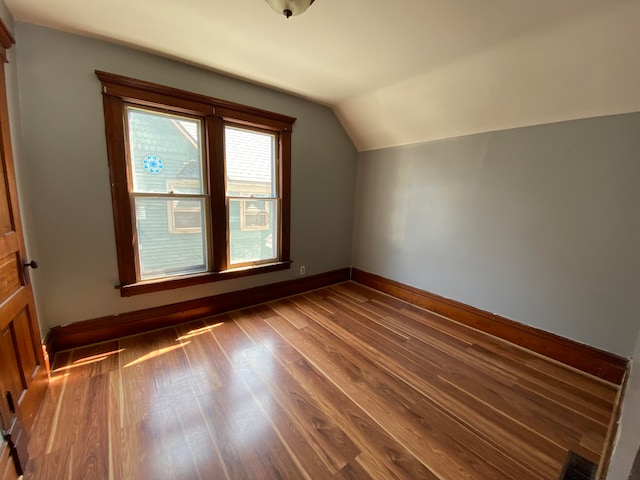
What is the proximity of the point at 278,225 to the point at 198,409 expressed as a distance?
6.65 feet

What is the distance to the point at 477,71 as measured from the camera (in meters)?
2.08

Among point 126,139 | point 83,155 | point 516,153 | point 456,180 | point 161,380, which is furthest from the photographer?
point 456,180

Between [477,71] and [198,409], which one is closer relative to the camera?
[198,409]

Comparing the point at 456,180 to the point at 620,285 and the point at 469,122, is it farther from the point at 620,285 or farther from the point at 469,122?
the point at 620,285

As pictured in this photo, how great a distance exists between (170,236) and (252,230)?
2.78 feet

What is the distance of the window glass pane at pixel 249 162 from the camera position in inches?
107

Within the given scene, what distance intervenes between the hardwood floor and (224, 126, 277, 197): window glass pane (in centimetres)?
152

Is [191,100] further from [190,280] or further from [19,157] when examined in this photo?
[190,280]

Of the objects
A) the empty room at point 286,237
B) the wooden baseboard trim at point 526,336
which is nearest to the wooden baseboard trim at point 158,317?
the empty room at point 286,237

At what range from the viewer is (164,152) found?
2350 mm

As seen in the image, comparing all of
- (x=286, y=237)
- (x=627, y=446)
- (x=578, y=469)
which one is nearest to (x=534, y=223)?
(x=578, y=469)

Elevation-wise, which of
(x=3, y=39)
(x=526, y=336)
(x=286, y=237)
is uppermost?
(x=3, y=39)

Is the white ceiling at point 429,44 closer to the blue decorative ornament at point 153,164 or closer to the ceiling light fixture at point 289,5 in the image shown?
the ceiling light fixture at point 289,5

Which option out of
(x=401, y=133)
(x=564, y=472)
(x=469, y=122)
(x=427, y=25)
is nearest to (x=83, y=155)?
(x=427, y=25)
